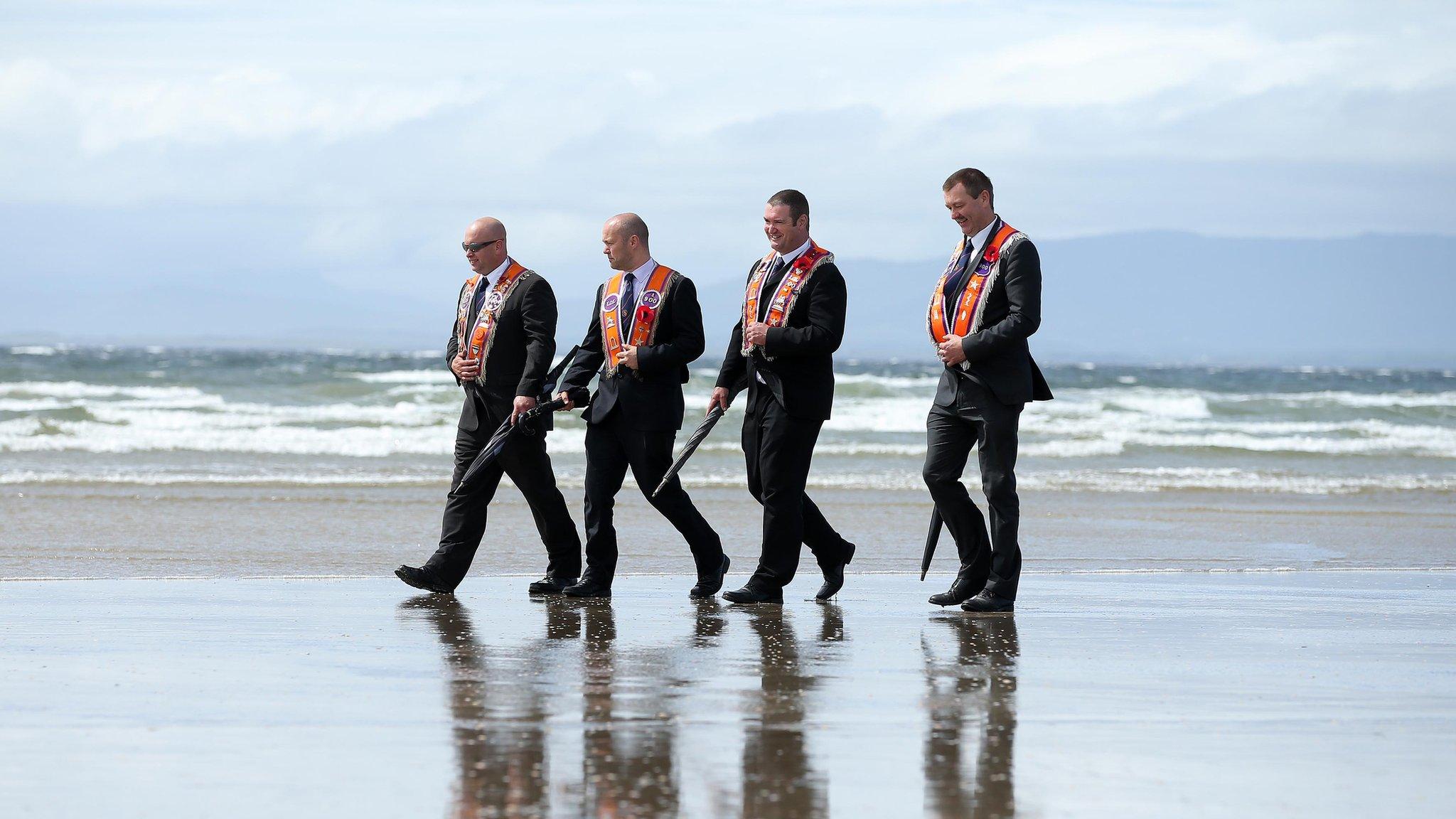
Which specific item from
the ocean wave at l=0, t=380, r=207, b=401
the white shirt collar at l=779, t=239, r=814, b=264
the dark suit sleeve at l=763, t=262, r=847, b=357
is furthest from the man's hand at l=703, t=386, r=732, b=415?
the ocean wave at l=0, t=380, r=207, b=401

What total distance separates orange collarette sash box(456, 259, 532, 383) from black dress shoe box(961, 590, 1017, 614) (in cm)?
214

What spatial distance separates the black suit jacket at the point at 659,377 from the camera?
6562 mm

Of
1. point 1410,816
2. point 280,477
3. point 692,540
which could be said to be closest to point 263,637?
point 692,540

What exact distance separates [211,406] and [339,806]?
2426 cm

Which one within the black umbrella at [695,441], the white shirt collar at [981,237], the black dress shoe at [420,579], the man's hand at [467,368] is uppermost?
the white shirt collar at [981,237]

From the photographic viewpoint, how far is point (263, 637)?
5.48 meters

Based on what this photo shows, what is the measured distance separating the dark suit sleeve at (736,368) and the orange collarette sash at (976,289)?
0.77 meters

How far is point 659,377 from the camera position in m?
6.64

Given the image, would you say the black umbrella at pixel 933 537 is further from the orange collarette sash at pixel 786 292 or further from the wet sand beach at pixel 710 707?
the orange collarette sash at pixel 786 292

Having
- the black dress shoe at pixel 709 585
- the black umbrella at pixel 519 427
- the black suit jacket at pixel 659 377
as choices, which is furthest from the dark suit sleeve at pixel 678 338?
the black dress shoe at pixel 709 585

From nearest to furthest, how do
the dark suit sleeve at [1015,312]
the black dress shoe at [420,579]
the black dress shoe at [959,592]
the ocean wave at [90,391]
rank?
1. the dark suit sleeve at [1015,312]
2. the black dress shoe at [959,592]
3. the black dress shoe at [420,579]
4. the ocean wave at [90,391]

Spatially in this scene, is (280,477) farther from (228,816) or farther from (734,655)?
(228,816)

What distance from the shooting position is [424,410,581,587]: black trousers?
6.84 metres

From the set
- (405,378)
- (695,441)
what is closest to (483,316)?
(695,441)
